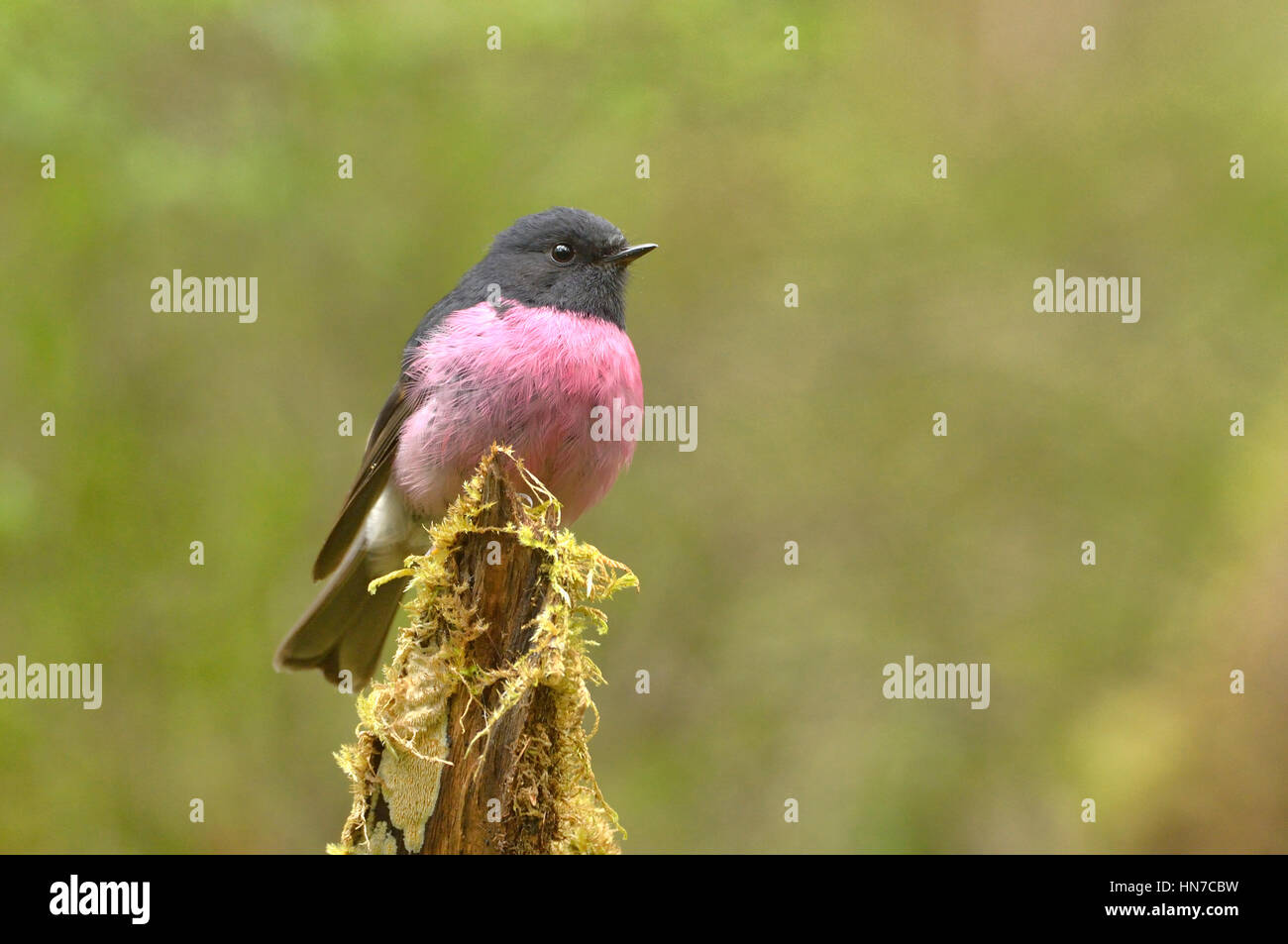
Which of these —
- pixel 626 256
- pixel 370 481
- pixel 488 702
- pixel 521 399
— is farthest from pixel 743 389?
pixel 488 702

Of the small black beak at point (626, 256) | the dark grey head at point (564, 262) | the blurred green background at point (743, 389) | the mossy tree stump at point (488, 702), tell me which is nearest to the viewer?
the mossy tree stump at point (488, 702)

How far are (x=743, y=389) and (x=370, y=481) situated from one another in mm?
3592

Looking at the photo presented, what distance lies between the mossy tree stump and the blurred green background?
8.66 feet

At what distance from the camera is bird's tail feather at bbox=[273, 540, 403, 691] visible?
5066mm

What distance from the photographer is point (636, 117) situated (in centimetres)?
618

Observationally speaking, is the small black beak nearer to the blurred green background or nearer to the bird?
the bird

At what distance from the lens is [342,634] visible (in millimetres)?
5090

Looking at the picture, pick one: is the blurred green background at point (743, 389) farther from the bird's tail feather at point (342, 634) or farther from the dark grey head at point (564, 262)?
the bird's tail feather at point (342, 634)

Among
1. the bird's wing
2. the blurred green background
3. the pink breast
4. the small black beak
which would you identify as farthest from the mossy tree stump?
the blurred green background

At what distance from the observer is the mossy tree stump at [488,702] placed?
323cm

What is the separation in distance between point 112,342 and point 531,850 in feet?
13.3

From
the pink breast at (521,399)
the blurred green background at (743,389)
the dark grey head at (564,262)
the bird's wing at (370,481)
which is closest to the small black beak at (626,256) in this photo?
the dark grey head at (564,262)

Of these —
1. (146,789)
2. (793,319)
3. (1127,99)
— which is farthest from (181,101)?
(1127,99)

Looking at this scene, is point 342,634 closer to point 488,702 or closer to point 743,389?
point 488,702
